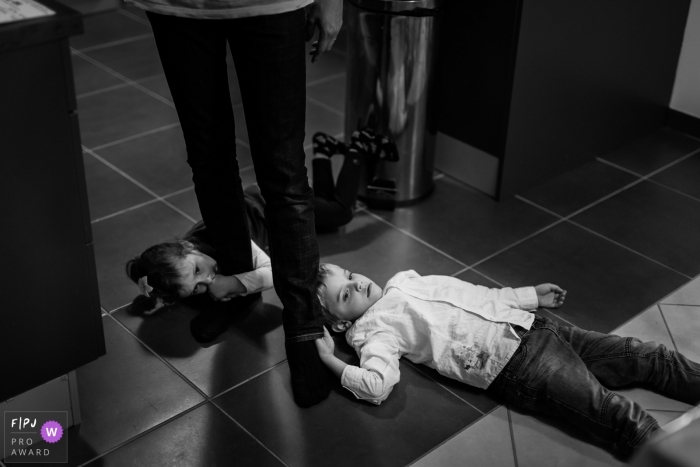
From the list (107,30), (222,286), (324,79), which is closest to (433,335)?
(222,286)

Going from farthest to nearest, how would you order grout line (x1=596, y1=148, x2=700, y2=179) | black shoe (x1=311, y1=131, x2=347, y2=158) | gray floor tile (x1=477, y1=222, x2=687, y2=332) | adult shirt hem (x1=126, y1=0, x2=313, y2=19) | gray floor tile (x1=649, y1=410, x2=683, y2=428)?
grout line (x1=596, y1=148, x2=700, y2=179)
black shoe (x1=311, y1=131, x2=347, y2=158)
gray floor tile (x1=477, y1=222, x2=687, y2=332)
gray floor tile (x1=649, y1=410, x2=683, y2=428)
adult shirt hem (x1=126, y1=0, x2=313, y2=19)

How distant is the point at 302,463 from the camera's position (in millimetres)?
1646

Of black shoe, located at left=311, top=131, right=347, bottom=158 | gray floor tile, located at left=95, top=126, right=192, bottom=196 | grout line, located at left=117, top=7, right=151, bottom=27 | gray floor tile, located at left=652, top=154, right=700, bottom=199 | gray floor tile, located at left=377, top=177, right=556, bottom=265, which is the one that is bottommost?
Answer: gray floor tile, located at left=377, top=177, right=556, bottom=265

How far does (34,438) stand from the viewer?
1681mm

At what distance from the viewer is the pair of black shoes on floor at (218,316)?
2006 mm

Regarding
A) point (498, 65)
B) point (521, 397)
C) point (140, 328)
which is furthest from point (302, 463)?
point (498, 65)

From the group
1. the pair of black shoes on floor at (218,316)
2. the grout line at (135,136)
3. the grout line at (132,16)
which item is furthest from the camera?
the grout line at (132,16)

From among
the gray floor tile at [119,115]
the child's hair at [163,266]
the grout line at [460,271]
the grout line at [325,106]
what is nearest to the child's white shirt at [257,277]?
the child's hair at [163,266]

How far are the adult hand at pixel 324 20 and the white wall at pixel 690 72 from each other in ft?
6.03

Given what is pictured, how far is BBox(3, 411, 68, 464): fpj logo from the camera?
5.43 ft

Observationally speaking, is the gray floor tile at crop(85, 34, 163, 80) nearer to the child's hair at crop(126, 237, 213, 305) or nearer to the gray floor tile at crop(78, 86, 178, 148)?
the gray floor tile at crop(78, 86, 178, 148)

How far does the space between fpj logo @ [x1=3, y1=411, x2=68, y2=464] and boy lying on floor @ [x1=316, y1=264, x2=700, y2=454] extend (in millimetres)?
599

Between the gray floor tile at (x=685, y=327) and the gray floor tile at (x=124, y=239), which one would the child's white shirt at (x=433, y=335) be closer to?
the gray floor tile at (x=685, y=327)

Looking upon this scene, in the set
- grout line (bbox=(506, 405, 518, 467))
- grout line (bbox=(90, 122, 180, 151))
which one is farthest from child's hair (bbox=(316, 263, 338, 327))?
grout line (bbox=(90, 122, 180, 151))
